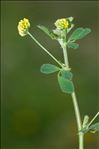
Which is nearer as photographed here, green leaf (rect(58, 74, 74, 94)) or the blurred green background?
green leaf (rect(58, 74, 74, 94))

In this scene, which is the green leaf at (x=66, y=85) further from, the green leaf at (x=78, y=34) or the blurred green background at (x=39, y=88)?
the blurred green background at (x=39, y=88)

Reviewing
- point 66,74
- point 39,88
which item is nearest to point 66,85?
point 66,74

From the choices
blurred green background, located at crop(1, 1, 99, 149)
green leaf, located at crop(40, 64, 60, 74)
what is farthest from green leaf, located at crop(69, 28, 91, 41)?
blurred green background, located at crop(1, 1, 99, 149)

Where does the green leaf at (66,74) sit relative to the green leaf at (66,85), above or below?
above

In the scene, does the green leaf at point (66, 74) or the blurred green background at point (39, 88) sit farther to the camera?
the blurred green background at point (39, 88)

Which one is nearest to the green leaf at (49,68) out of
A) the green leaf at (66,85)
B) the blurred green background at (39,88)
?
the green leaf at (66,85)

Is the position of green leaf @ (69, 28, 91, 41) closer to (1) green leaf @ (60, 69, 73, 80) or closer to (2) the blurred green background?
(1) green leaf @ (60, 69, 73, 80)

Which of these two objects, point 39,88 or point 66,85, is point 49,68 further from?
point 39,88

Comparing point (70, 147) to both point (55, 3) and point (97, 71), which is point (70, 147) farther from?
point (55, 3)

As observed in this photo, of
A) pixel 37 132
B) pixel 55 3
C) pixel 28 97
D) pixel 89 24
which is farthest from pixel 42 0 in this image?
pixel 37 132
